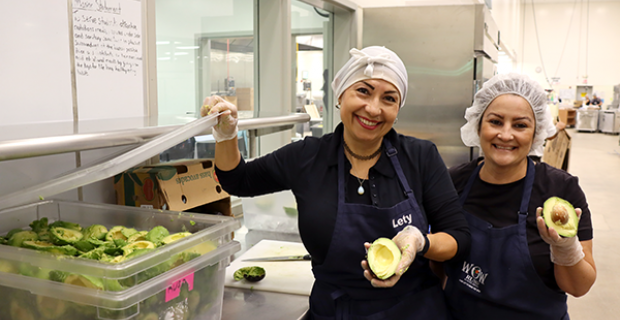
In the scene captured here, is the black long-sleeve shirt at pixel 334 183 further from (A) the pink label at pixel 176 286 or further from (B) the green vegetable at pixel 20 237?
(B) the green vegetable at pixel 20 237

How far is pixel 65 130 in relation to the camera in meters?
1.13

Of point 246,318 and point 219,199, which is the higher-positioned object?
point 219,199

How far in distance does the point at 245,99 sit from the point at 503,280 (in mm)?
2001

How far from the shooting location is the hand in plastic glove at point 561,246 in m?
1.43

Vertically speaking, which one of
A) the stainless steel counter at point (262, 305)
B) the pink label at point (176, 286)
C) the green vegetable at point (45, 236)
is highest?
the green vegetable at point (45, 236)

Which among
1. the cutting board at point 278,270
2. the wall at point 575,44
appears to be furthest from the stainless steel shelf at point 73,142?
the wall at point 575,44

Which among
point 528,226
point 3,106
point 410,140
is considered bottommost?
point 528,226

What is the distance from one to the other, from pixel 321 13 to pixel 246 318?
2.80m

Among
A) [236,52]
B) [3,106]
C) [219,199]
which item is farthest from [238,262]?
[236,52]

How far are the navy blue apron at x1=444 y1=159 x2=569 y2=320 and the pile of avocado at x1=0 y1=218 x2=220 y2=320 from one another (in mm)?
890

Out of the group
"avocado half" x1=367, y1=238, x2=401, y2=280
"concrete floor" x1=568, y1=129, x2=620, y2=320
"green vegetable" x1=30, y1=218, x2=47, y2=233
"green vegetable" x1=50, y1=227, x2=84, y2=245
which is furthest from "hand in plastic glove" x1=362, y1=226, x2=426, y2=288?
"concrete floor" x1=568, y1=129, x2=620, y2=320

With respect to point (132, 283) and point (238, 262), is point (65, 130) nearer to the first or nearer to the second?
point (132, 283)

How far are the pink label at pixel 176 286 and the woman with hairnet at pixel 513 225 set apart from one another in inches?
37.5

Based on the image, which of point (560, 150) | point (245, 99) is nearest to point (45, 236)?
point (245, 99)
